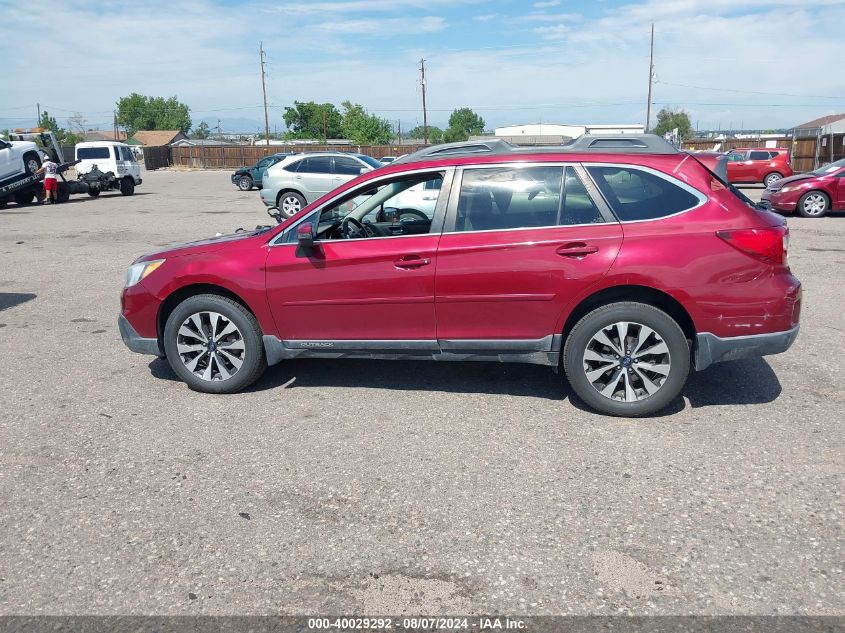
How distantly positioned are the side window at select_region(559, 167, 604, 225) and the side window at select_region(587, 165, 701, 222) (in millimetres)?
103

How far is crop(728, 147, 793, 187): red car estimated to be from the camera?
25.0 m

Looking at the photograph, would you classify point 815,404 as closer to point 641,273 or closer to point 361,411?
point 641,273

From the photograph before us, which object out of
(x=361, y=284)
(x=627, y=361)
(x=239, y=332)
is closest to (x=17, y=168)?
(x=239, y=332)

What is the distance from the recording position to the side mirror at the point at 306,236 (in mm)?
4781

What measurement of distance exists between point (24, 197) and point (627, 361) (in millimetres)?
24214

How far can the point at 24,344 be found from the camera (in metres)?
6.70

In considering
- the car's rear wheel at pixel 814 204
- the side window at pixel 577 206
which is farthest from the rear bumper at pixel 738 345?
the car's rear wheel at pixel 814 204

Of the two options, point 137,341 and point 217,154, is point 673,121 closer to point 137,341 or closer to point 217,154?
point 217,154

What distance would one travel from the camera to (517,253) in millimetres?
4578

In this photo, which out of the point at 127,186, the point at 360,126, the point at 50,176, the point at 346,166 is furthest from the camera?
the point at 360,126

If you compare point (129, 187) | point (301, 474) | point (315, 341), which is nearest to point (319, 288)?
point (315, 341)

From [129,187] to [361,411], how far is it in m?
25.4

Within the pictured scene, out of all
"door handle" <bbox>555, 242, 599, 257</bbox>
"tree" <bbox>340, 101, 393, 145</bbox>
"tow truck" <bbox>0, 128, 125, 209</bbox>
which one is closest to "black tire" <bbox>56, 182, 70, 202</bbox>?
"tow truck" <bbox>0, 128, 125, 209</bbox>

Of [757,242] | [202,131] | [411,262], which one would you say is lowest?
[411,262]
